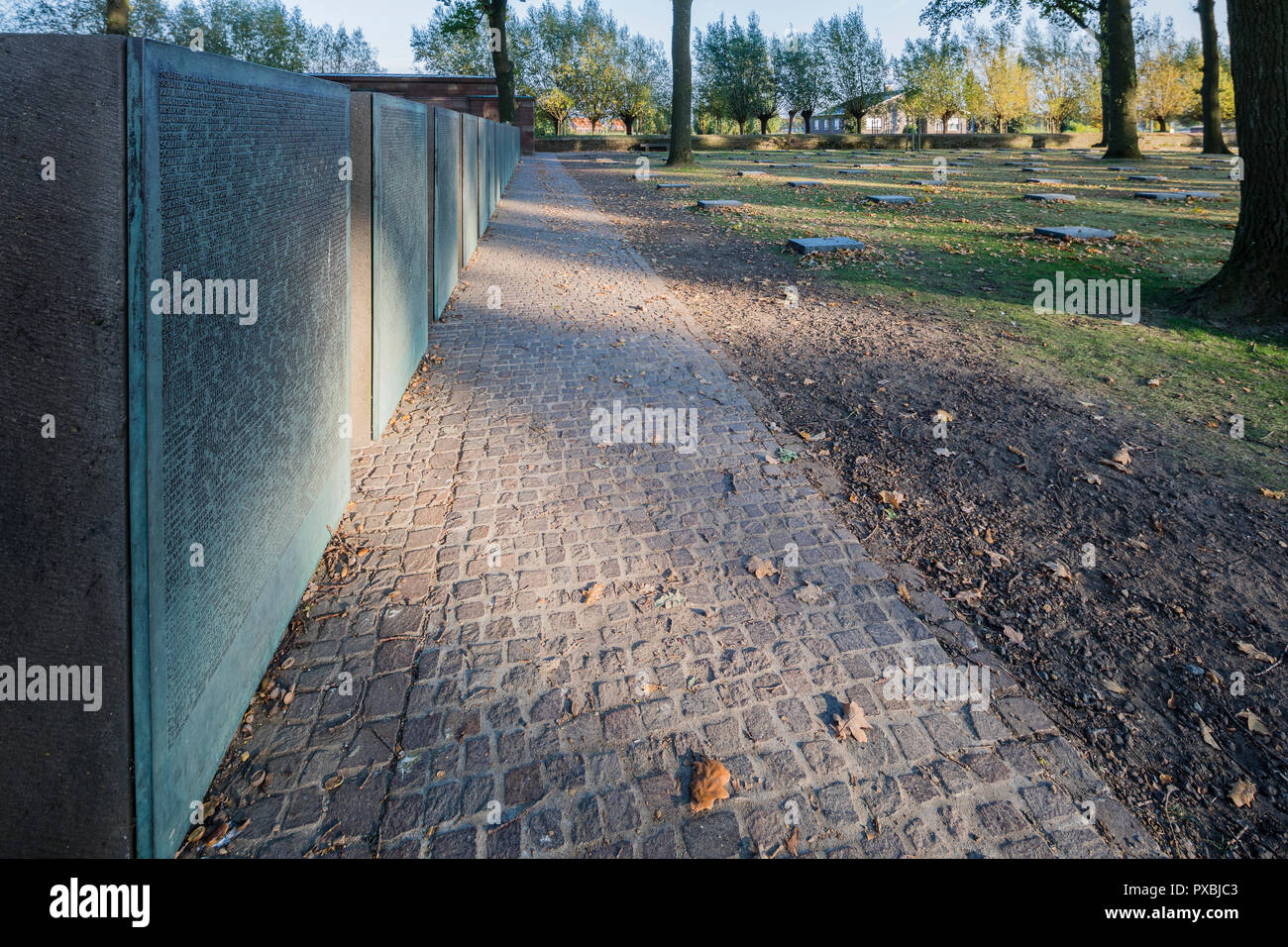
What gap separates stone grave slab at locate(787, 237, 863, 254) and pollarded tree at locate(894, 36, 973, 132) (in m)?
53.3

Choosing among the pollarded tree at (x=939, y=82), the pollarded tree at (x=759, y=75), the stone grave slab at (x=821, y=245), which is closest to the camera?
the stone grave slab at (x=821, y=245)

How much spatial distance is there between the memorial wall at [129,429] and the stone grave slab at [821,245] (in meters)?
8.90

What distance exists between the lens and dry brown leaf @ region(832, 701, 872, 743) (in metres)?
2.61

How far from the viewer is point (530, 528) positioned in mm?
3889

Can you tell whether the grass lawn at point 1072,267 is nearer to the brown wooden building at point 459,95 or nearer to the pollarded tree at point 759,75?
the brown wooden building at point 459,95

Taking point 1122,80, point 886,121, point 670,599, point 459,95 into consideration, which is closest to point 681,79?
point 1122,80

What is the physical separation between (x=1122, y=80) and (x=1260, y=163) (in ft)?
74.2

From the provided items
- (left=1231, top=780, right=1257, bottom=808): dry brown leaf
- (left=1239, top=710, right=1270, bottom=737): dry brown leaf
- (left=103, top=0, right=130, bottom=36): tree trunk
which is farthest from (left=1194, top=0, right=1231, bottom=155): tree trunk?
(left=103, top=0, right=130, bottom=36): tree trunk

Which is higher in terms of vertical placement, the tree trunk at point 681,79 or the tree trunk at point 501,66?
the tree trunk at point 501,66

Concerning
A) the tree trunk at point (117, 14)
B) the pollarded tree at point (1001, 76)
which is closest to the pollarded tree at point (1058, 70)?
the pollarded tree at point (1001, 76)

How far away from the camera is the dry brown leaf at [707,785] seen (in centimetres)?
232

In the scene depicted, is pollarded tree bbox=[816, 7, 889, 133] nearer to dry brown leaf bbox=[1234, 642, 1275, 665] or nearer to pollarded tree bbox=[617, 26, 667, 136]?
pollarded tree bbox=[617, 26, 667, 136]
